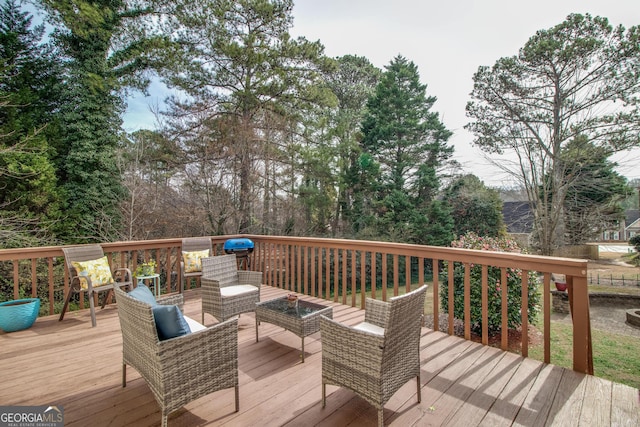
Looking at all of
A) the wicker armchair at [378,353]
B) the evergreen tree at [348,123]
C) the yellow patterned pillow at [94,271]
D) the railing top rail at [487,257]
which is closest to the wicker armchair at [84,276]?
the yellow patterned pillow at [94,271]

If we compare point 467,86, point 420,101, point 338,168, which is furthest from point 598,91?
point 338,168

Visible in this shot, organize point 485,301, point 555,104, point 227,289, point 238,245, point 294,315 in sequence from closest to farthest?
point 294,315 < point 485,301 < point 227,289 < point 238,245 < point 555,104

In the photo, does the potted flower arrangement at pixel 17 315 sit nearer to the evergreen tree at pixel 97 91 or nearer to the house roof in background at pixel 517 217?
the evergreen tree at pixel 97 91

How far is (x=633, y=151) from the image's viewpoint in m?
8.84

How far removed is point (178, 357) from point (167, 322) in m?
0.22

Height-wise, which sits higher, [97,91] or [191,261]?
[97,91]

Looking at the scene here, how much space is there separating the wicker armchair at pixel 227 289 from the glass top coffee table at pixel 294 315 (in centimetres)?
38

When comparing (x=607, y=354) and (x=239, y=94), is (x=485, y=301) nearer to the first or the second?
(x=607, y=354)

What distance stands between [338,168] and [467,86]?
5.88 metres

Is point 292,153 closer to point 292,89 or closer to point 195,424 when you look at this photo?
point 292,89

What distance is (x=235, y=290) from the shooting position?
3514 mm

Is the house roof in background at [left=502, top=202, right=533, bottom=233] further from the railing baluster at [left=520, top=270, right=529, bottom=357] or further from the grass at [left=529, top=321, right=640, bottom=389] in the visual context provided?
the railing baluster at [left=520, top=270, right=529, bottom=357]

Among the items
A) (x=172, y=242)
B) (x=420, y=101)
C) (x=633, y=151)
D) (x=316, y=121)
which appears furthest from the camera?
(x=420, y=101)

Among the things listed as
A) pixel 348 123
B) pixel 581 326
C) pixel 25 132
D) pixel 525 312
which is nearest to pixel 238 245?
pixel 525 312
